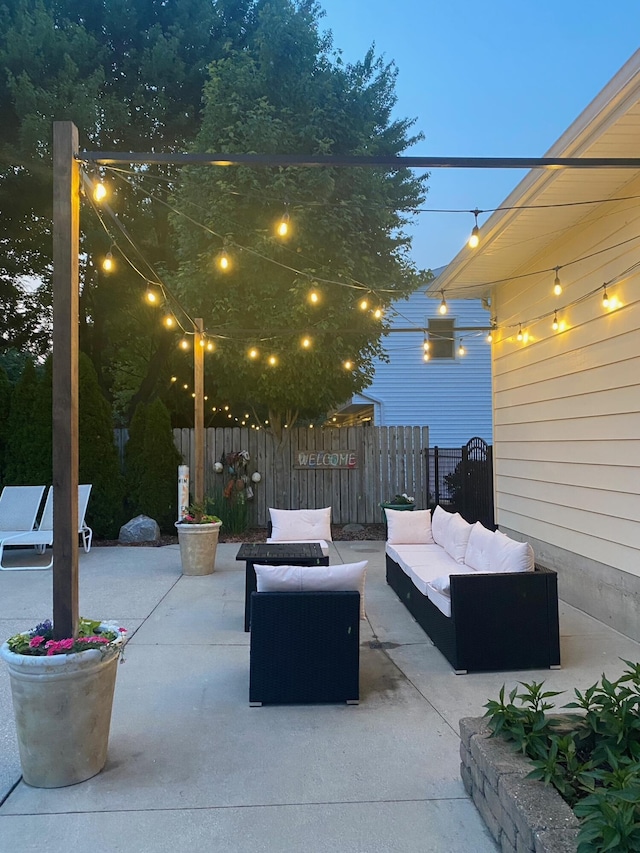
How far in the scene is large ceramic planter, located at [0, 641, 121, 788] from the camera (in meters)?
2.66

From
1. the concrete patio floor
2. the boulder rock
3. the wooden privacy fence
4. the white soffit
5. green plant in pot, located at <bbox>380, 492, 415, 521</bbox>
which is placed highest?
the white soffit

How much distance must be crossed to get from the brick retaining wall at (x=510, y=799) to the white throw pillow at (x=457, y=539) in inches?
117

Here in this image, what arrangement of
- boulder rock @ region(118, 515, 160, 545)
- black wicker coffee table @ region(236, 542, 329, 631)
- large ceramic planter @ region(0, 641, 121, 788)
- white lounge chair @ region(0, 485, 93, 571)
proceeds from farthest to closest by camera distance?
1. boulder rock @ region(118, 515, 160, 545)
2. white lounge chair @ region(0, 485, 93, 571)
3. black wicker coffee table @ region(236, 542, 329, 631)
4. large ceramic planter @ region(0, 641, 121, 788)

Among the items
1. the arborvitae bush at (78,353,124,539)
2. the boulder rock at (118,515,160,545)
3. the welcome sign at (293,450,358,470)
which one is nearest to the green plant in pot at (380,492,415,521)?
the welcome sign at (293,450,358,470)

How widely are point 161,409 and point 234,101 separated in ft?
15.9

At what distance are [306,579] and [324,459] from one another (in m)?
7.47

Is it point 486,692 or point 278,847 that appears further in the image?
point 486,692

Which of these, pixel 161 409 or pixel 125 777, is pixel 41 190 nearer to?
pixel 161 409

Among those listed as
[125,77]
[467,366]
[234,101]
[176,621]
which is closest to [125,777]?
[176,621]

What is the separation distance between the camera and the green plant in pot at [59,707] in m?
2.66

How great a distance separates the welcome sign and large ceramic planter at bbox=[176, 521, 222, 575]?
405cm

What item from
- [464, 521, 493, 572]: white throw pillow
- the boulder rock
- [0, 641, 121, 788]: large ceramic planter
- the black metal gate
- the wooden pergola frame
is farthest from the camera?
the boulder rock

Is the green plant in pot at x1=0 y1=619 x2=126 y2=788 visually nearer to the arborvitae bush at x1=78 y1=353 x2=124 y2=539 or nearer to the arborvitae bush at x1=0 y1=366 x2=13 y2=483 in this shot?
the arborvitae bush at x1=78 y1=353 x2=124 y2=539

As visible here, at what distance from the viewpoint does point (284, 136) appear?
28.7 feet
